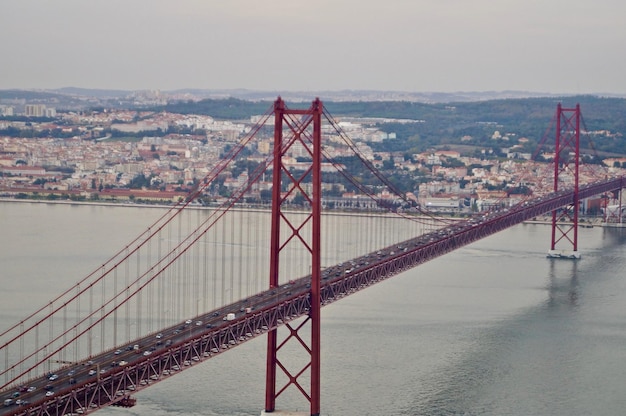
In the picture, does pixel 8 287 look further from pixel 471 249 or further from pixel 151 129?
pixel 151 129

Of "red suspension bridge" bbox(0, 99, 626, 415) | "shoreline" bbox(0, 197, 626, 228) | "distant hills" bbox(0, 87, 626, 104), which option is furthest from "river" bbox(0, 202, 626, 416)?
"distant hills" bbox(0, 87, 626, 104)

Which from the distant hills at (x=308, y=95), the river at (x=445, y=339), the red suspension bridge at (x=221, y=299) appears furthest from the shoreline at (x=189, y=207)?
the distant hills at (x=308, y=95)

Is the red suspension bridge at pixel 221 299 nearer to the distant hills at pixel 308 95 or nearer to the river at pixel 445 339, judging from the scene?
the river at pixel 445 339

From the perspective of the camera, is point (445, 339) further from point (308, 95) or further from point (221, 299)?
point (308, 95)

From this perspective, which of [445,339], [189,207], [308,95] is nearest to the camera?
[445,339]

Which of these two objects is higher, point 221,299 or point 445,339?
point 221,299

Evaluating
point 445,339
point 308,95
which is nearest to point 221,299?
point 445,339
